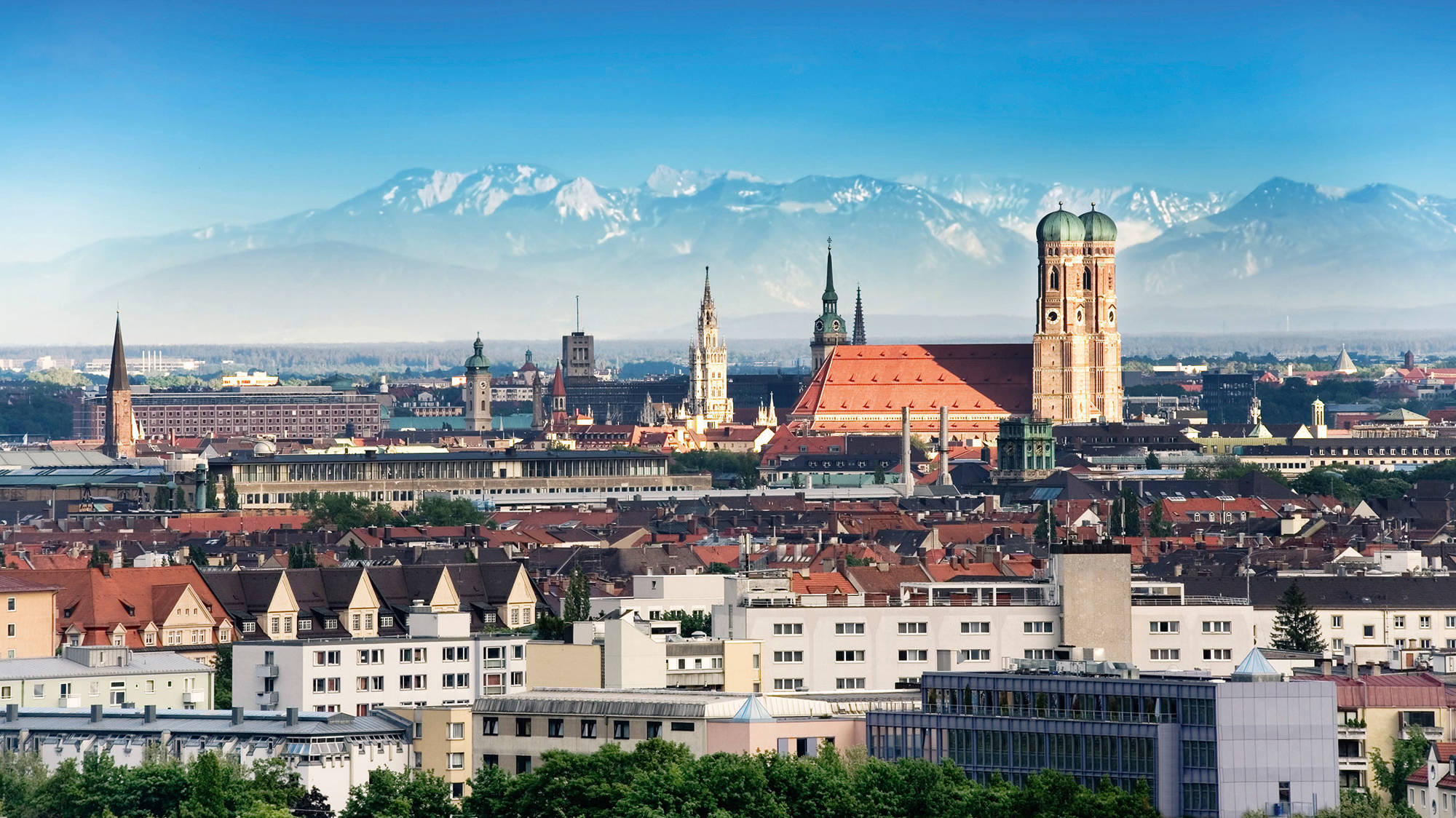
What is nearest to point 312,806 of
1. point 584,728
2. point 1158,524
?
point 584,728

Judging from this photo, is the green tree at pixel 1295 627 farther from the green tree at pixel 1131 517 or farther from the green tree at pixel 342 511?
the green tree at pixel 342 511

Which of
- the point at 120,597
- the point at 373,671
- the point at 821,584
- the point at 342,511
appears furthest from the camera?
the point at 342,511

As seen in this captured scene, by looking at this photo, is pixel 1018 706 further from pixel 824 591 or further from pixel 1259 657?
pixel 824 591

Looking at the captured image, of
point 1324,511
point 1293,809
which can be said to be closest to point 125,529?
point 1324,511

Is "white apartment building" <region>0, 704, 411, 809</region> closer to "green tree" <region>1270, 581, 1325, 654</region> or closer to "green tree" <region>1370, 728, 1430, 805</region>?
"green tree" <region>1370, 728, 1430, 805</region>

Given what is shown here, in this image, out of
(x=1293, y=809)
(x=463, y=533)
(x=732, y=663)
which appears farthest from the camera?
(x=463, y=533)

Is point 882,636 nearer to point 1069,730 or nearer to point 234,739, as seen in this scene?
point 234,739
